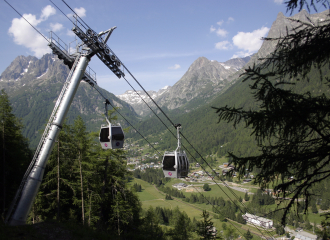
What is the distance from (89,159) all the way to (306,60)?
1417cm

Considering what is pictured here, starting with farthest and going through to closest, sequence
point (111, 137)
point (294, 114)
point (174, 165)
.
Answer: point (111, 137) < point (174, 165) < point (294, 114)

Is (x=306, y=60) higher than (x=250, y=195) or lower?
higher

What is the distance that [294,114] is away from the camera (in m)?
3.93

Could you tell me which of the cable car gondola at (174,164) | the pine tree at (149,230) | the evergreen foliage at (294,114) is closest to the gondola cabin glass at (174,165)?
the cable car gondola at (174,164)

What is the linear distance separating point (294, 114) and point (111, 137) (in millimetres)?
8368

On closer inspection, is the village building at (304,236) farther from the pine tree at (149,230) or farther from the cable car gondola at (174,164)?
the cable car gondola at (174,164)

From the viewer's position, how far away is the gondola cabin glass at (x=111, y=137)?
10.5m

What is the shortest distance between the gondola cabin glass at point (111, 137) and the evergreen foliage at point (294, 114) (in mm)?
7199

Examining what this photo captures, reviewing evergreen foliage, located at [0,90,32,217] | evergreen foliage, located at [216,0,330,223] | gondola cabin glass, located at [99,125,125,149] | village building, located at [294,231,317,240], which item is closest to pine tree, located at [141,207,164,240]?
gondola cabin glass, located at [99,125,125,149]

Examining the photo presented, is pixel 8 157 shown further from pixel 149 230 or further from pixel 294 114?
pixel 294 114

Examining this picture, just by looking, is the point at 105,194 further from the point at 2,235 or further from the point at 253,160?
the point at 253,160

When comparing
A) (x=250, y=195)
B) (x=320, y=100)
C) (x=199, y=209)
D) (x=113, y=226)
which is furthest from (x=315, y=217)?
(x=320, y=100)

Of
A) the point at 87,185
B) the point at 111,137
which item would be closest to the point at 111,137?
the point at 111,137

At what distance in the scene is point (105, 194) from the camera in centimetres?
1493
